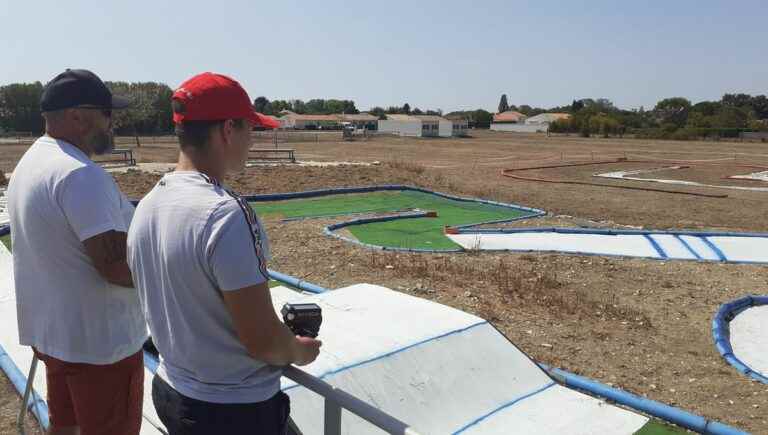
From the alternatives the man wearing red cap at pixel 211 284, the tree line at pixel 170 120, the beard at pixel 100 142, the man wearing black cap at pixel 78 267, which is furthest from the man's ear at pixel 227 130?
the tree line at pixel 170 120

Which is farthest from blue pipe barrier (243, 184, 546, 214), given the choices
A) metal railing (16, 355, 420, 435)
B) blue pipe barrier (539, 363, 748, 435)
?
metal railing (16, 355, 420, 435)

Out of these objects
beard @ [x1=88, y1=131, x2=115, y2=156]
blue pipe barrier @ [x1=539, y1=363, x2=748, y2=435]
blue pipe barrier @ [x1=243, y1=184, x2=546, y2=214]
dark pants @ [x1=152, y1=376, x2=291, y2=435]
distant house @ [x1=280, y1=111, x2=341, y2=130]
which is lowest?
blue pipe barrier @ [x1=539, y1=363, x2=748, y2=435]

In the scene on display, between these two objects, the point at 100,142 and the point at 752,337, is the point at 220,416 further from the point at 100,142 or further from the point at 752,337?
the point at 752,337

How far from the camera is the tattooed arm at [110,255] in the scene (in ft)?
7.19

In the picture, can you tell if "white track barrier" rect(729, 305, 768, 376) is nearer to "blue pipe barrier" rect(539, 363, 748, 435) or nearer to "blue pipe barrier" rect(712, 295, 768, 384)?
"blue pipe barrier" rect(712, 295, 768, 384)

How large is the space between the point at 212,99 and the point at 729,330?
629cm

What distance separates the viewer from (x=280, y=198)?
15133 mm

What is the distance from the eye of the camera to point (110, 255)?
7.27ft

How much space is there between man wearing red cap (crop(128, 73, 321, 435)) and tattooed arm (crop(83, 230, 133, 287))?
354 millimetres

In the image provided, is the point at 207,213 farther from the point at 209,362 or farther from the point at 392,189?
the point at 392,189

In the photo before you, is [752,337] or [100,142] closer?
[100,142]

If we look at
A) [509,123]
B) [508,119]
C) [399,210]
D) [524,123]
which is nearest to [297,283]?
[399,210]

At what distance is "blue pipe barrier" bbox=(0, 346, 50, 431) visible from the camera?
3.68 metres

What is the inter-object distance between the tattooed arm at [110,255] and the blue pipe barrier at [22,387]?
1.98m
